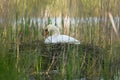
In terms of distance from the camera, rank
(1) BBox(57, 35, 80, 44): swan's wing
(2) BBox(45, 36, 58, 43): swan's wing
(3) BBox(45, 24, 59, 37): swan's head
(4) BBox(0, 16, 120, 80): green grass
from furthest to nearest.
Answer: (3) BBox(45, 24, 59, 37): swan's head → (2) BBox(45, 36, 58, 43): swan's wing → (1) BBox(57, 35, 80, 44): swan's wing → (4) BBox(0, 16, 120, 80): green grass

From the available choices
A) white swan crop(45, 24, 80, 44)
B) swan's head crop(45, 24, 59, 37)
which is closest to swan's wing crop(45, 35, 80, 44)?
white swan crop(45, 24, 80, 44)

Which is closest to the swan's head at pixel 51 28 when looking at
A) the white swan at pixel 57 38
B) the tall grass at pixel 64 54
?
the white swan at pixel 57 38

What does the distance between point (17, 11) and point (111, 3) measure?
92 centimetres

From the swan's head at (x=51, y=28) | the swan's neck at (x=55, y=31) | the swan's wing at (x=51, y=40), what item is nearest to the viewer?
the swan's wing at (x=51, y=40)

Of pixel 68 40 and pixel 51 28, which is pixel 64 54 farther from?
pixel 51 28

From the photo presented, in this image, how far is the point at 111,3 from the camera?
370cm

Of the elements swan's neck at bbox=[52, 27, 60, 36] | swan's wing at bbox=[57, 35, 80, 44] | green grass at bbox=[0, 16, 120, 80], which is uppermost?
swan's neck at bbox=[52, 27, 60, 36]

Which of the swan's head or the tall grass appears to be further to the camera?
the swan's head

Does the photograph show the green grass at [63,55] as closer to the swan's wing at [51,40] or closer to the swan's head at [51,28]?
the swan's wing at [51,40]

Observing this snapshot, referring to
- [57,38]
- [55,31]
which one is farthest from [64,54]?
[55,31]

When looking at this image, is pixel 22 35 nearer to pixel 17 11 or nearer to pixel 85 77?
pixel 17 11

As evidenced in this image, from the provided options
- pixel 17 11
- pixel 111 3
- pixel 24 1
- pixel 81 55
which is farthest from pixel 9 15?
pixel 111 3

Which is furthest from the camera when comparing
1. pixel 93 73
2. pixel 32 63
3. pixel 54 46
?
pixel 54 46

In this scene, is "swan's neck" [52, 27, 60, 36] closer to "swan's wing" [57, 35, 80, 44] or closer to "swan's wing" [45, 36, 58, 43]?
"swan's wing" [45, 36, 58, 43]
